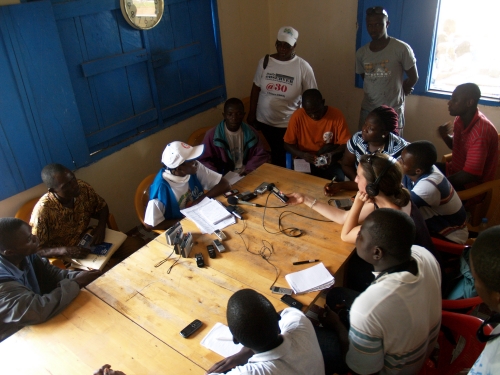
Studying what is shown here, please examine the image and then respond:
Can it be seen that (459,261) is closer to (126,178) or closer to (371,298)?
(371,298)

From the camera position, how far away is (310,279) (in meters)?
2.09

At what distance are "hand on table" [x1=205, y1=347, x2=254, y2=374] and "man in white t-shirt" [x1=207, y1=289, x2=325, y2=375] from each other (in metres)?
0.19

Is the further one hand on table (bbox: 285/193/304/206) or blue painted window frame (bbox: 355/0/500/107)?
blue painted window frame (bbox: 355/0/500/107)

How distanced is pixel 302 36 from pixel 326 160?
218 centimetres

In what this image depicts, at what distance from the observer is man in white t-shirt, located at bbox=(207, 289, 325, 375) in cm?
136

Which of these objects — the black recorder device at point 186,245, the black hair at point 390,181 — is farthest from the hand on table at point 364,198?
the black recorder device at point 186,245

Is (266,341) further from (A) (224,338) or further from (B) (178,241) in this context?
(B) (178,241)

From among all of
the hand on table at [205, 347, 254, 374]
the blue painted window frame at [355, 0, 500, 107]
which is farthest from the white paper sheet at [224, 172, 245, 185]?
the blue painted window frame at [355, 0, 500, 107]

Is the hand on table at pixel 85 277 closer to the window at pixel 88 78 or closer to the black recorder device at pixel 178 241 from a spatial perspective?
the black recorder device at pixel 178 241

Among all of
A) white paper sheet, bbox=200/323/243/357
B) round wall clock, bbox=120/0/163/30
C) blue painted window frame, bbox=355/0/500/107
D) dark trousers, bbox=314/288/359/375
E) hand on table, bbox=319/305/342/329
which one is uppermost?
round wall clock, bbox=120/0/163/30

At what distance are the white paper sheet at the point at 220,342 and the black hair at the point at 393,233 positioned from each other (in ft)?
2.50

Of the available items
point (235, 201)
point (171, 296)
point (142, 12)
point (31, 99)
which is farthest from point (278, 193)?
point (142, 12)

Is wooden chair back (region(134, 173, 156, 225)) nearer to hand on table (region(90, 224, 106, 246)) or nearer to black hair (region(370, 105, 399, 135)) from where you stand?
hand on table (region(90, 224, 106, 246))

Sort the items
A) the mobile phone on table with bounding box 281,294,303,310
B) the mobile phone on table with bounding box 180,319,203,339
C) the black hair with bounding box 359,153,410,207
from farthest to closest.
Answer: the black hair with bounding box 359,153,410,207 < the mobile phone on table with bounding box 281,294,303,310 < the mobile phone on table with bounding box 180,319,203,339
